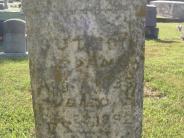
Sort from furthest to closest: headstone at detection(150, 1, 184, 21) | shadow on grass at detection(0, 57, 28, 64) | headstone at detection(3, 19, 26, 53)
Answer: headstone at detection(150, 1, 184, 21) → headstone at detection(3, 19, 26, 53) → shadow on grass at detection(0, 57, 28, 64)

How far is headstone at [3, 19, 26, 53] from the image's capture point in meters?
9.45

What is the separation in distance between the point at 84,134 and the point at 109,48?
0.97ft

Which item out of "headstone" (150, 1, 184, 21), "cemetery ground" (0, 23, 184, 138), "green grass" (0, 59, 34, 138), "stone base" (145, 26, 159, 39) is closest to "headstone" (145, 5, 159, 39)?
"stone base" (145, 26, 159, 39)

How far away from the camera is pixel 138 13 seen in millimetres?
1356

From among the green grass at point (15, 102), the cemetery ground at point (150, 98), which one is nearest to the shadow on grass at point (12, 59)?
the cemetery ground at point (150, 98)

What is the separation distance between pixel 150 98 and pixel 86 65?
4.74 meters

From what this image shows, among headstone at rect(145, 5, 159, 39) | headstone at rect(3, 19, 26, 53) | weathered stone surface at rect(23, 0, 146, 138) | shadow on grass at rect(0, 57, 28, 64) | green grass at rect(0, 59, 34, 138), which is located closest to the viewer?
weathered stone surface at rect(23, 0, 146, 138)

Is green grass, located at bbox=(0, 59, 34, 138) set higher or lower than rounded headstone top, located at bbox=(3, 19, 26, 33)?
lower

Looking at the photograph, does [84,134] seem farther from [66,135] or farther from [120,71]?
[120,71]

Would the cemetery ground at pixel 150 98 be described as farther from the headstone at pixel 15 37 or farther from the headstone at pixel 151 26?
the headstone at pixel 151 26

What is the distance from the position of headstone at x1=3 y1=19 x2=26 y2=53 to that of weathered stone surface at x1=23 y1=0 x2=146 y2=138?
8.17m

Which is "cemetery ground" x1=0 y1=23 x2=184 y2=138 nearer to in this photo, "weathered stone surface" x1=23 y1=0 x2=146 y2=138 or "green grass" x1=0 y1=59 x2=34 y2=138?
"green grass" x1=0 y1=59 x2=34 y2=138

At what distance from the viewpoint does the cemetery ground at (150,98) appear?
454cm

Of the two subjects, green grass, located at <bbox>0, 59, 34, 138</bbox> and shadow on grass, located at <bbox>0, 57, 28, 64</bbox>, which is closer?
green grass, located at <bbox>0, 59, 34, 138</bbox>
